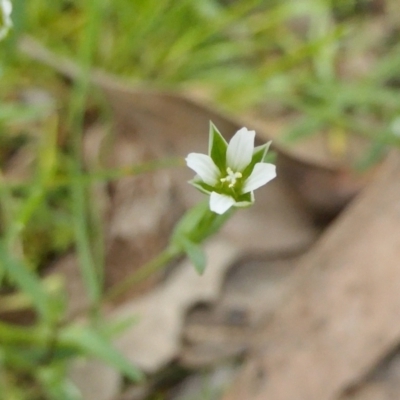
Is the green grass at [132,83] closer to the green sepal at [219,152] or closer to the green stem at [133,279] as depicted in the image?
the green stem at [133,279]

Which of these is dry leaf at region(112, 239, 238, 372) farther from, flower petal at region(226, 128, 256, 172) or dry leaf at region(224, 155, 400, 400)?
flower petal at region(226, 128, 256, 172)

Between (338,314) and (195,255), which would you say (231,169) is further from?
(338,314)

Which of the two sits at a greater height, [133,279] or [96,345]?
[133,279]

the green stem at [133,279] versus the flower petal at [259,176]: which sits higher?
the green stem at [133,279]

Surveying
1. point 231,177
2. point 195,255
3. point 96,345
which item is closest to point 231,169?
point 231,177

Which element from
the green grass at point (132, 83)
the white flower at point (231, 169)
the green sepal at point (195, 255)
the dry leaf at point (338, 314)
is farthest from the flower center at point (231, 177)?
the dry leaf at point (338, 314)

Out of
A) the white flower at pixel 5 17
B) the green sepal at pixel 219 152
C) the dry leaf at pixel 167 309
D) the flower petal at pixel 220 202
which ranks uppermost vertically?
the white flower at pixel 5 17

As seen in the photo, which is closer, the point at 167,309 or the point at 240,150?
the point at 240,150
